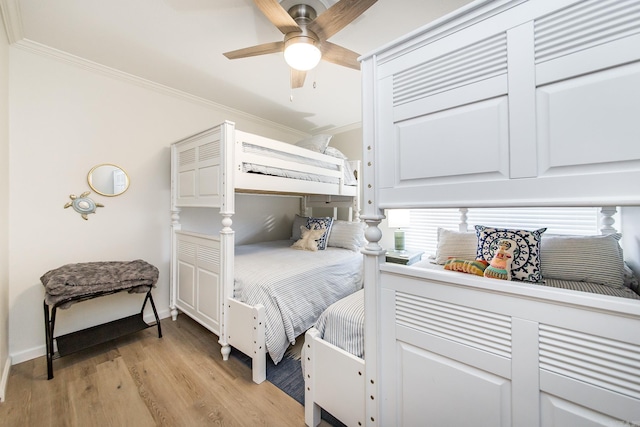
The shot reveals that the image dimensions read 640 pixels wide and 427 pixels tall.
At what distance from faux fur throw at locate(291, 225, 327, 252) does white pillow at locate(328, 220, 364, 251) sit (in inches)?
7.0

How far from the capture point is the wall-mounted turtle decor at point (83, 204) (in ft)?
6.78

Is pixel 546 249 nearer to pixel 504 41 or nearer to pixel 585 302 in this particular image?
pixel 585 302

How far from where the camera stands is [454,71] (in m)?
0.84

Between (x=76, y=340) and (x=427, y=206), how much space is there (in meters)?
2.67

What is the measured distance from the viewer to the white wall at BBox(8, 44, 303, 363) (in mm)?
1864

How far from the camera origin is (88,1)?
4.89 feet

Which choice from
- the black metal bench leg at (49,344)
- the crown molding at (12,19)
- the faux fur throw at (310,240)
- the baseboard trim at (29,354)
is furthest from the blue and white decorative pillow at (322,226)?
the crown molding at (12,19)

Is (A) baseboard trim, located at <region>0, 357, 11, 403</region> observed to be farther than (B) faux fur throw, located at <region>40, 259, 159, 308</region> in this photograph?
No

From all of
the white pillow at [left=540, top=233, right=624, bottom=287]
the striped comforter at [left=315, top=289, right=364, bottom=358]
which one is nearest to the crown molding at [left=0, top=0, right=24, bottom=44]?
the striped comforter at [left=315, top=289, right=364, bottom=358]

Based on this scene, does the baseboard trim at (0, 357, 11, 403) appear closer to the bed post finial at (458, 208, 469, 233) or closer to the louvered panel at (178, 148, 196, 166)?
the louvered panel at (178, 148, 196, 166)

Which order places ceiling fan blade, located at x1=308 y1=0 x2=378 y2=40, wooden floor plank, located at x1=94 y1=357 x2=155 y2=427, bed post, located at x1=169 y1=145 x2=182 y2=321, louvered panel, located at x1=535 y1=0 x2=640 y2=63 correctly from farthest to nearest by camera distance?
bed post, located at x1=169 y1=145 x2=182 y2=321, wooden floor plank, located at x1=94 y1=357 x2=155 y2=427, ceiling fan blade, located at x1=308 y1=0 x2=378 y2=40, louvered panel, located at x1=535 y1=0 x2=640 y2=63

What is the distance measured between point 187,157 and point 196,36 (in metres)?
1.00

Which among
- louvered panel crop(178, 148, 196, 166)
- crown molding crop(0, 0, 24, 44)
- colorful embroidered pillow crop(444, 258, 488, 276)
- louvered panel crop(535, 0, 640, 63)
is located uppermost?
crown molding crop(0, 0, 24, 44)

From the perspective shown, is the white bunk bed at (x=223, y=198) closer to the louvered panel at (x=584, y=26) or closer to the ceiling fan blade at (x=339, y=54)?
the ceiling fan blade at (x=339, y=54)
